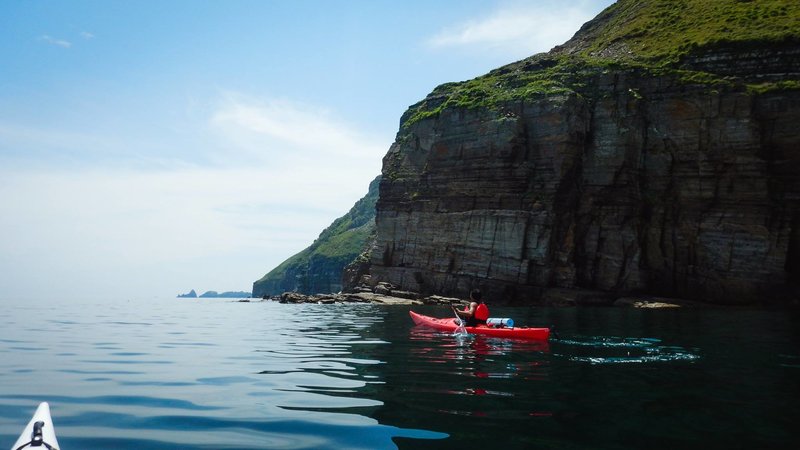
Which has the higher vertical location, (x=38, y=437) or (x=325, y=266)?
(x=325, y=266)

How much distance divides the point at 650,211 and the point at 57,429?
2334 inches

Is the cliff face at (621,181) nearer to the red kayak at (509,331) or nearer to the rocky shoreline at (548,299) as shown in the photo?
the rocky shoreline at (548,299)

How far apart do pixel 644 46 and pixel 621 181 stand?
68.9ft

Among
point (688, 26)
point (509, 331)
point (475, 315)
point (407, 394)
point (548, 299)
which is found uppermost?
point (688, 26)

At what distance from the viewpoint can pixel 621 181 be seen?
58.8m

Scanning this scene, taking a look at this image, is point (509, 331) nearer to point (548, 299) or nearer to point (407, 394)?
point (407, 394)

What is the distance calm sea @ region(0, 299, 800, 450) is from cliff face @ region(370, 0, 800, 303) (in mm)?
39435

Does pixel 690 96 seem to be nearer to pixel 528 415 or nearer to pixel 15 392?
pixel 528 415

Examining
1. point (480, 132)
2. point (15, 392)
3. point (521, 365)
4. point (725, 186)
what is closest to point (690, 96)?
point (725, 186)

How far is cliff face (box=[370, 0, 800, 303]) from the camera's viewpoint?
51406mm

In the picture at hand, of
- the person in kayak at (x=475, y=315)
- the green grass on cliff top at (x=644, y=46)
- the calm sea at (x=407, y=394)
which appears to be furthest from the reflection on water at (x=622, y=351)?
the green grass on cliff top at (x=644, y=46)

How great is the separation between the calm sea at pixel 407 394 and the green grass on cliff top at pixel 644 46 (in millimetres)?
50366

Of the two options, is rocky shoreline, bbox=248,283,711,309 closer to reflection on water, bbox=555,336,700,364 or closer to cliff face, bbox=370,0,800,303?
cliff face, bbox=370,0,800,303

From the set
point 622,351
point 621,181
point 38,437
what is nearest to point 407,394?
point 38,437
